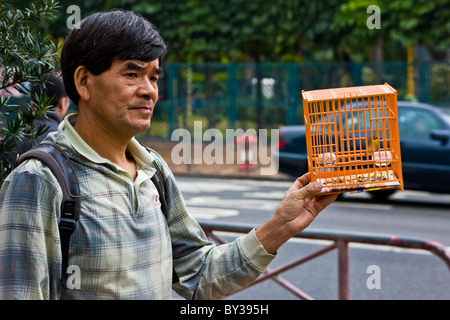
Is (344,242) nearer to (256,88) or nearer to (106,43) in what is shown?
(106,43)

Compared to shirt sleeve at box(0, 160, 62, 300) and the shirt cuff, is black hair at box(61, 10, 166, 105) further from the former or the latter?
the shirt cuff

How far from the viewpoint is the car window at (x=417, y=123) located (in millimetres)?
11336

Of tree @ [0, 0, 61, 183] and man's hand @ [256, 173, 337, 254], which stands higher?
tree @ [0, 0, 61, 183]

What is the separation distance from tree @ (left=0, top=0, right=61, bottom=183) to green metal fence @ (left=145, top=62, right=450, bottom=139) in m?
16.3

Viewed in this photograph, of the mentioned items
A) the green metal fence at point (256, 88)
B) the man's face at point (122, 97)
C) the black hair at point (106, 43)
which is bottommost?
the man's face at point (122, 97)

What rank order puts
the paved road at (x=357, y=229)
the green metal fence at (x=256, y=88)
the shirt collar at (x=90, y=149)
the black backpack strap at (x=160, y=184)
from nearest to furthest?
the shirt collar at (x=90, y=149), the black backpack strap at (x=160, y=184), the paved road at (x=357, y=229), the green metal fence at (x=256, y=88)

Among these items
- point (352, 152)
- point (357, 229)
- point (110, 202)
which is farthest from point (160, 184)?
point (357, 229)

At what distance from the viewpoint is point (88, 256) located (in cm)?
178

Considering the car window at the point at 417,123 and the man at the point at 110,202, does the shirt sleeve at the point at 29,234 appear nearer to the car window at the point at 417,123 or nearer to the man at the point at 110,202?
the man at the point at 110,202

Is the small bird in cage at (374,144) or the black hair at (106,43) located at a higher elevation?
the black hair at (106,43)

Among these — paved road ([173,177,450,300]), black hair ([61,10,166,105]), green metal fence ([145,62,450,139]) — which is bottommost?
paved road ([173,177,450,300])

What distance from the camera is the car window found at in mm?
11336

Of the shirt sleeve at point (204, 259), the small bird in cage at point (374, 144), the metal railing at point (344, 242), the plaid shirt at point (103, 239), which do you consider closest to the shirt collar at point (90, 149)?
the plaid shirt at point (103, 239)

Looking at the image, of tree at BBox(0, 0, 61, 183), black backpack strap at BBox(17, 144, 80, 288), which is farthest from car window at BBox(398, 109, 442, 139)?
black backpack strap at BBox(17, 144, 80, 288)
